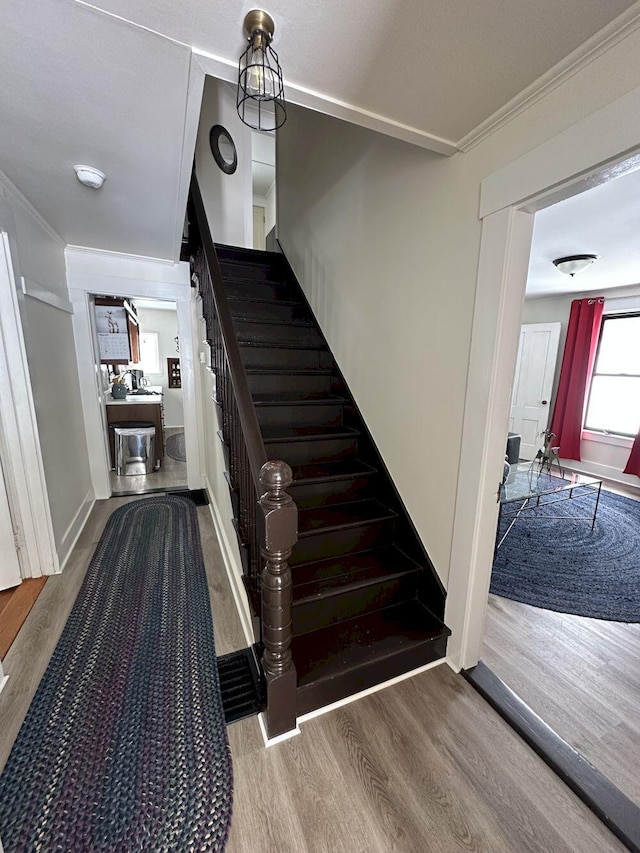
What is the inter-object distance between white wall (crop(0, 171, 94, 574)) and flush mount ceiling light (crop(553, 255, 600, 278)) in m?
4.38

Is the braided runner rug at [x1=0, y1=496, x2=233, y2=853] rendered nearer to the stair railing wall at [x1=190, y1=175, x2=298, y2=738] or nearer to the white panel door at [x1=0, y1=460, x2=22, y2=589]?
the stair railing wall at [x1=190, y1=175, x2=298, y2=738]

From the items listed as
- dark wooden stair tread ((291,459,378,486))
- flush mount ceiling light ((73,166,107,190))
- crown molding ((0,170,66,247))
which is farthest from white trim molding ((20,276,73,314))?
dark wooden stair tread ((291,459,378,486))

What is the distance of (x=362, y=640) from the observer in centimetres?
166

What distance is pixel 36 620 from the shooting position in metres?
1.91

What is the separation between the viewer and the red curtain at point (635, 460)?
14.1 ft

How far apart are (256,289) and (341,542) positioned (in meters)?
2.40

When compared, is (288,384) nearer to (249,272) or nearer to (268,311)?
(268,311)

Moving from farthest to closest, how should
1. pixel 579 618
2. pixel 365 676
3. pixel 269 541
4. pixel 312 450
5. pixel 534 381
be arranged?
pixel 534 381 → pixel 312 450 → pixel 579 618 → pixel 365 676 → pixel 269 541

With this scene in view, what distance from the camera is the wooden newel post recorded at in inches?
47.6

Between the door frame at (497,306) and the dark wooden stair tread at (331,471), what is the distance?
2.24ft

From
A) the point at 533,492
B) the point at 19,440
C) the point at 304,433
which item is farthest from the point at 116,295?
the point at 533,492

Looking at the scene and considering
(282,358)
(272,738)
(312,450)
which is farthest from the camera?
(282,358)

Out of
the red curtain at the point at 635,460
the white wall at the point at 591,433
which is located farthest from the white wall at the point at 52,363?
the red curtain at the point at 635,460

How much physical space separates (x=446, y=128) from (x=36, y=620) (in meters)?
3.07
